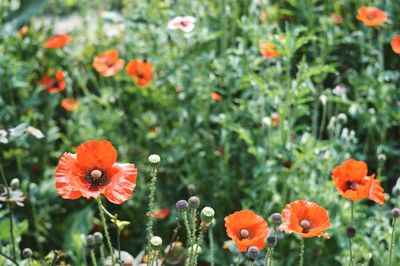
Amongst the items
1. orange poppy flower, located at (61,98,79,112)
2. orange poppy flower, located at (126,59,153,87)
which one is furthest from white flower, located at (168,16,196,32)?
orange poppy flower, located at (61,98,79,112)

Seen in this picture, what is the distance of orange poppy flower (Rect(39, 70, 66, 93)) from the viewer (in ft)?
10.3

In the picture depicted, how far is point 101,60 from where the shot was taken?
2.92m

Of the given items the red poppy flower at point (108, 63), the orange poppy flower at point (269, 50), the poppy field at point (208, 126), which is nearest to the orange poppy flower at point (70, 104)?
the poppy field at point (208, 126)

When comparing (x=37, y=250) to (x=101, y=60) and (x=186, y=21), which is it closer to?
(x=101, y=60)

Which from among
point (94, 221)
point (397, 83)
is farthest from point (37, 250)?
point (397, 83)

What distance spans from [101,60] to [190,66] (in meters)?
0.40

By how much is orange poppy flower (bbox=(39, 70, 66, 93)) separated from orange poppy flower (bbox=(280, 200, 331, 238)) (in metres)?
1.80

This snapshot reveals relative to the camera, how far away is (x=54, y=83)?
126 inches

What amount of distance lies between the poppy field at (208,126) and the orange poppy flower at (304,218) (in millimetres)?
385

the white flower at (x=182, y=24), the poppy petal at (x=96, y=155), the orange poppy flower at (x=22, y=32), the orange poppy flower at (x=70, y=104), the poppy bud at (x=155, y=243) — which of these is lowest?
the orange poppy flower at (x=70, y=104)

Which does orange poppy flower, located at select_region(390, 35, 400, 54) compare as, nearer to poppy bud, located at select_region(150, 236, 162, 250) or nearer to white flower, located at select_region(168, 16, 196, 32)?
white flower, located at select_region(168, 16, 196, 32)

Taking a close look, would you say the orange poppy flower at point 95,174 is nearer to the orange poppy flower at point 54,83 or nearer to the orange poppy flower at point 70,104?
the orange poppy flower at point 70,104

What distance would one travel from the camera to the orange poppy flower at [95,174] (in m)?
1.48

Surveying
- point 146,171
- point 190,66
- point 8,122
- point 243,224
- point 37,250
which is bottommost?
point 37,250
